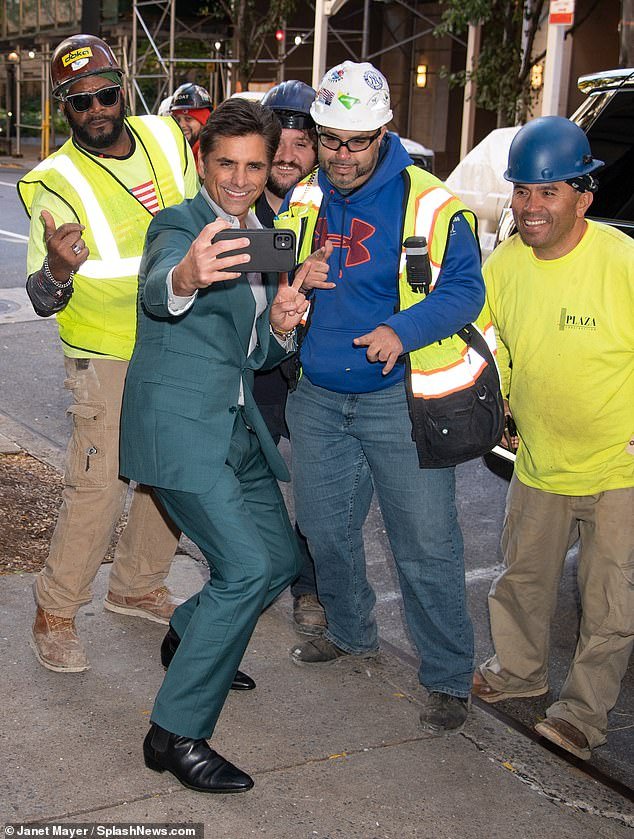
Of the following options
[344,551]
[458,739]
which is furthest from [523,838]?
[344,551]

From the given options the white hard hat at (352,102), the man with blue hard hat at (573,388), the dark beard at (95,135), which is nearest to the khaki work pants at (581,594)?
the man with blue hard hat at (573,388)

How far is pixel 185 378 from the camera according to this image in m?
3.34

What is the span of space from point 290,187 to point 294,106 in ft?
1.04

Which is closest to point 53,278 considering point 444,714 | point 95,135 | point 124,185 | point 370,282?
point 124,185

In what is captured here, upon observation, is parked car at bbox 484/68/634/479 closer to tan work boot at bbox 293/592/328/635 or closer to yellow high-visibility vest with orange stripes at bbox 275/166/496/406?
tan work boot at bbox 293/592/328/635

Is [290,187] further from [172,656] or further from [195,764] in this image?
[195,764]

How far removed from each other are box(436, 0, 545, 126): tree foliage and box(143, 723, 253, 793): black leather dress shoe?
1666cm

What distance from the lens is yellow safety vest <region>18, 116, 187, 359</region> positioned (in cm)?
408

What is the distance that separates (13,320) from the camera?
35.3ft

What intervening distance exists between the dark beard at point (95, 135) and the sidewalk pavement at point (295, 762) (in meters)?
1.83

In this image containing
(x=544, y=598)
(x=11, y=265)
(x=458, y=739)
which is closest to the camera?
(x=458, y=739)

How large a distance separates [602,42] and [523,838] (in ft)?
67.2

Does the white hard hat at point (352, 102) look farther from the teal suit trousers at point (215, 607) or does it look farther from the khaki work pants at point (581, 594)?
the khaki work pants at point (581, 594)

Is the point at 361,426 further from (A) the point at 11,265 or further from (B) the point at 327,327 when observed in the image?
(A) the point at 11,265
